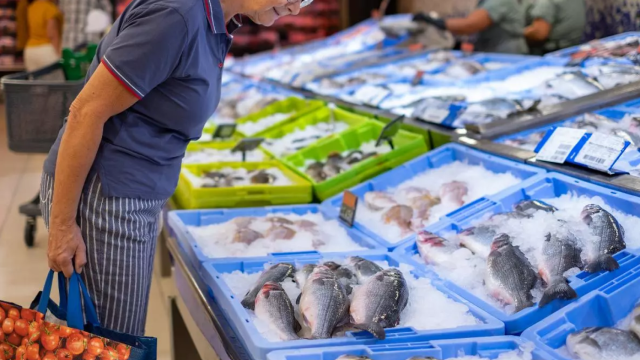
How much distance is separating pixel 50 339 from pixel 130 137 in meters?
0.59

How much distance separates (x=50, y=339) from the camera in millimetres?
1871

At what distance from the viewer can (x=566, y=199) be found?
2.66 metres

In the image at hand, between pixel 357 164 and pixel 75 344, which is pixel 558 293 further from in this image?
pixel 357 164

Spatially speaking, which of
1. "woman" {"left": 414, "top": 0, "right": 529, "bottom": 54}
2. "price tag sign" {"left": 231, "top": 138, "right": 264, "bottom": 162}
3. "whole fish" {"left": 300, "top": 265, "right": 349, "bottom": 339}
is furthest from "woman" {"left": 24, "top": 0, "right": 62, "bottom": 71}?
"whole fish" {"left": 300, "top": 265, "right": 349, "bottom": 339}

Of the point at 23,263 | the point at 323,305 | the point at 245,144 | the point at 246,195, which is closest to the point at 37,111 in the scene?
the point at 23,263

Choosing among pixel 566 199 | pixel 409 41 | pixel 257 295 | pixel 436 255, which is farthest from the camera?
pixel 409 41

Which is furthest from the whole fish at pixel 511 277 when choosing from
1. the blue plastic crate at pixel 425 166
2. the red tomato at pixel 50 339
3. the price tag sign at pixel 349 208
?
the red tomato at pixel 50 339

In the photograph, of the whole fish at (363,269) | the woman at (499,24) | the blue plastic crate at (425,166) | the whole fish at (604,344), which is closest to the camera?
the whole fish at (604,344)

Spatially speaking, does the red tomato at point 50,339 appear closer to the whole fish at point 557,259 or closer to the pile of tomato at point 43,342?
the pile of tomato at point 43,342

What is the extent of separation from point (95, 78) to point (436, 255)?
4.18 feet

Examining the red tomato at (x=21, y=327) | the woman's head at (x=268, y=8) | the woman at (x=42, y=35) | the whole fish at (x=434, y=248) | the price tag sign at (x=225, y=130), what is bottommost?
the woman at (x=42, y=35)

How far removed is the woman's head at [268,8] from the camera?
2.01 meters

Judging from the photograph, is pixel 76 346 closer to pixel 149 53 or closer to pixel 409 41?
pixel 149 53

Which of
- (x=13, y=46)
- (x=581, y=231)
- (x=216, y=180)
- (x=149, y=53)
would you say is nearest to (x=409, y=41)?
(x=216, y=180)
